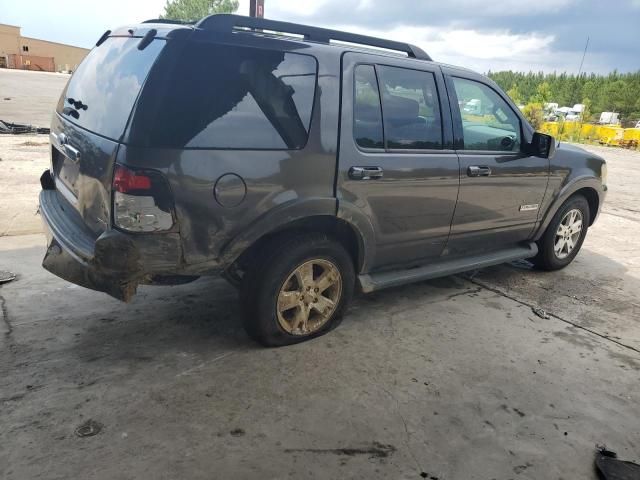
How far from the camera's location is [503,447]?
260cm

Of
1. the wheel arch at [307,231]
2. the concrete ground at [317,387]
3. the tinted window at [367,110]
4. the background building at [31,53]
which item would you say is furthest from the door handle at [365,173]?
the background building at [31,53]

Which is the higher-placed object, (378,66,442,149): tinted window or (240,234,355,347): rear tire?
(378,66,442,149): tinted window

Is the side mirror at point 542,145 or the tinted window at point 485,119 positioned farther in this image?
the side mirror at point 542,145

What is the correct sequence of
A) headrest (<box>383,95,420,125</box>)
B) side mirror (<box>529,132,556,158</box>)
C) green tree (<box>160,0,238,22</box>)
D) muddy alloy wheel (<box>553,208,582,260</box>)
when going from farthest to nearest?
green tree (<box>160,0,238,22</box>) < muddy alloy wheel (<box>553,208,582,260</box>) < side mirror (<box>529,132,556,158</box>) < headrest (<box>383,95,420,125</box>)

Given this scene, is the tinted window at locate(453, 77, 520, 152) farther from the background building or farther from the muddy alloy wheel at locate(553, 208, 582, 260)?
the background building

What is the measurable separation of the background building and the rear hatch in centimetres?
6993

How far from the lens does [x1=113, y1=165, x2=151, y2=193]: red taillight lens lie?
257 centimetres

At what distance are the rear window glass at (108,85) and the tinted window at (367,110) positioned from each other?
1250 mm

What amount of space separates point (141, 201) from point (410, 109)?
6.61 feet

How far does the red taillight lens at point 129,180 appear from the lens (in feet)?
8.44

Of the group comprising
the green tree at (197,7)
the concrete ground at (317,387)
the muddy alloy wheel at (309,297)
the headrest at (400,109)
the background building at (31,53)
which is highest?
the green tree at (197,7)

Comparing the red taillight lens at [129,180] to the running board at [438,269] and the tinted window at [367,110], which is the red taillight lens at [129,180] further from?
the running board at [438,269]

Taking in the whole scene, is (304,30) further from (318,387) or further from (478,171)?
(318,387)

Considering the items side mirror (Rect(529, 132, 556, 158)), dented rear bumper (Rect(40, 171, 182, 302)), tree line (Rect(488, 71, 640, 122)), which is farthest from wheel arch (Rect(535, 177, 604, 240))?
tree line (Rect(488, 71, 640, 122))
